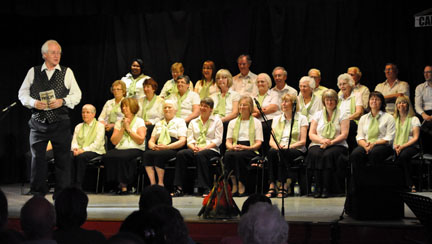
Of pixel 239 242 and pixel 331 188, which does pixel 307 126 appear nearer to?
pixel 331 188

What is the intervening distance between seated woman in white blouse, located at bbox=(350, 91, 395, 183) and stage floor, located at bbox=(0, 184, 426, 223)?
0.57m

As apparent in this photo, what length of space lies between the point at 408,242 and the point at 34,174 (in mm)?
3277

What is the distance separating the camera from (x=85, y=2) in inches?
354

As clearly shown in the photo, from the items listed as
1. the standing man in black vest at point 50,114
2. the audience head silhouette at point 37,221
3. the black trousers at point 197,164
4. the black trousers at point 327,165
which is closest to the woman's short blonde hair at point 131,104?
the black trousers at point 197,164

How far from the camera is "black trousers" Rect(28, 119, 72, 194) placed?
5.57m

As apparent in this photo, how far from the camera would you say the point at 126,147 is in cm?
764

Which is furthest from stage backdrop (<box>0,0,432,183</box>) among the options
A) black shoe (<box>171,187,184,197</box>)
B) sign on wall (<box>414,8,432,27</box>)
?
black shoe (<box>171,187,184,197</box>)

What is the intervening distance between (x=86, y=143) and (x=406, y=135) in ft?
12.8

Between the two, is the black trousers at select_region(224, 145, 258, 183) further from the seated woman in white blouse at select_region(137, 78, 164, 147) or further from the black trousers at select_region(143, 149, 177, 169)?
the seated woman in white blouse at select_region(137, 78, 164, 147)

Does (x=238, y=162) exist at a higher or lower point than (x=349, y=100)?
lower

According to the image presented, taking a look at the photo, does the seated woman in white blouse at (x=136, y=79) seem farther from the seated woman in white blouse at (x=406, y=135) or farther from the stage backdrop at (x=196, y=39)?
the seated woman in white blouse at (x=406, y=135)

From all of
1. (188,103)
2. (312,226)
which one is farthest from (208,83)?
(312,226)

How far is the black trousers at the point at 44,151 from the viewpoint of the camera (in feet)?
18.3

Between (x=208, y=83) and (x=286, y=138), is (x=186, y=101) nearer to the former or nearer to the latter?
(x=208, y=83)
